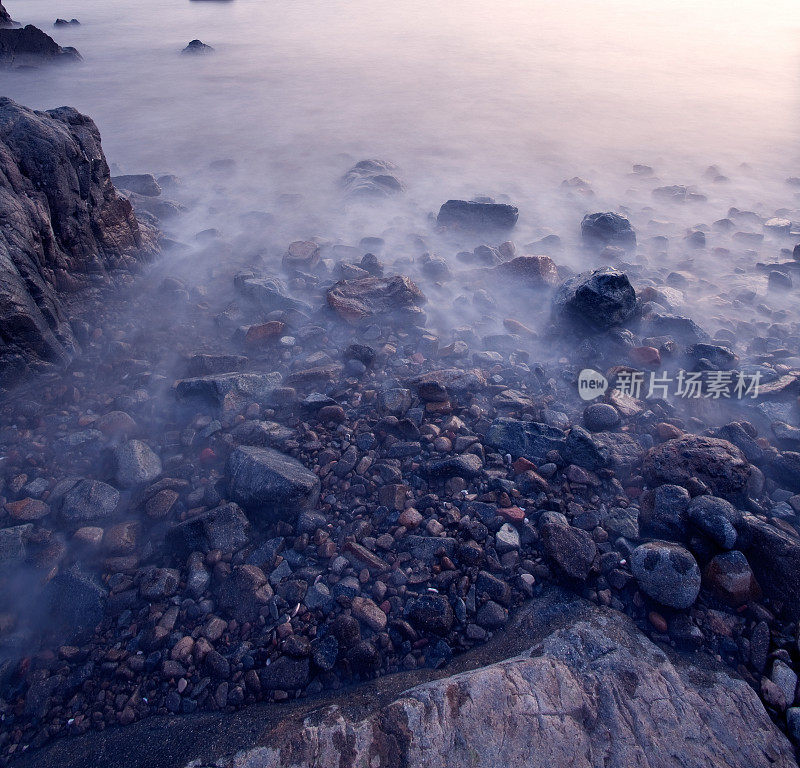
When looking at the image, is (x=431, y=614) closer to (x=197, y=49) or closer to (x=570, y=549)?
(x=570, y=549)

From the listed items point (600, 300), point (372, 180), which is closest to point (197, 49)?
point (372, 180)

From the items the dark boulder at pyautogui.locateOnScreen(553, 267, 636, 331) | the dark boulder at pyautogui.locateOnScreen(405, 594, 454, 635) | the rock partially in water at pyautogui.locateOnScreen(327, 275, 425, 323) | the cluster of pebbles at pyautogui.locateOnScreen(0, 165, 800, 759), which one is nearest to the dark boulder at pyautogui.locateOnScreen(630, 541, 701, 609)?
the cluster of pebbles at pyautogui.locateOnScreen(0, 165, 800, 759)

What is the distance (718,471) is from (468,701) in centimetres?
233

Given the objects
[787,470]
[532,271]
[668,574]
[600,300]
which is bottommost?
[787,470]

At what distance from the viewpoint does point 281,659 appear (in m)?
2.51

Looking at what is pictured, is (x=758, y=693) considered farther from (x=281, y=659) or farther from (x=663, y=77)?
(x=663, y=77)

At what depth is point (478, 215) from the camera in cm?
726

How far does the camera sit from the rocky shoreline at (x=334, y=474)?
2.57 metres

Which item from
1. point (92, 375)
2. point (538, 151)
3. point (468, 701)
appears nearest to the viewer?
point (468, 701)

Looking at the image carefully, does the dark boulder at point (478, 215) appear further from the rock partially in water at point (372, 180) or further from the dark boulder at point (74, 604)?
the dark boulder at point (74, 604)

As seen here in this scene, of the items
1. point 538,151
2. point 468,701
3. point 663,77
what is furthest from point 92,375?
point 663,77

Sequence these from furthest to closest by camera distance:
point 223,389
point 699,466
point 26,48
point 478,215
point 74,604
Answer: point 26,48, point 478,215, point 223,389, point 699,466, point 74,604

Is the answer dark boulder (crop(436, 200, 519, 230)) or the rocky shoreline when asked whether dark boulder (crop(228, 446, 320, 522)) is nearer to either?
the rocky shoreline

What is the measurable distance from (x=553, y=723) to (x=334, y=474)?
197cm
